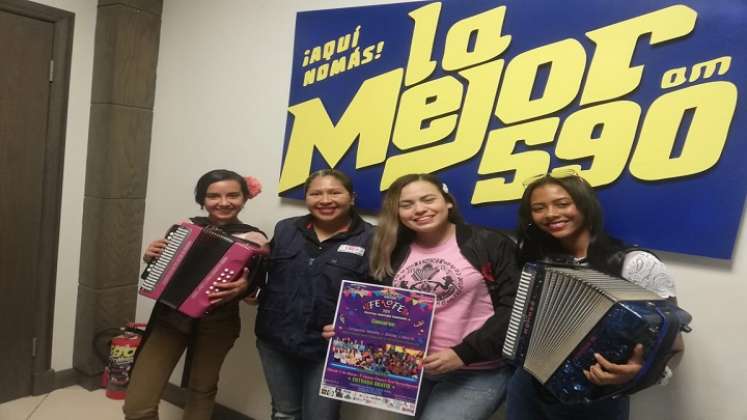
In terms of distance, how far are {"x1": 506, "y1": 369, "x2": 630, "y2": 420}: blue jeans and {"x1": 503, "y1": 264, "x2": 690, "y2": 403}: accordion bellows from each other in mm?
154

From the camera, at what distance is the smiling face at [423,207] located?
165cm

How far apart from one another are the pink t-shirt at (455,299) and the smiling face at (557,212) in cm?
27

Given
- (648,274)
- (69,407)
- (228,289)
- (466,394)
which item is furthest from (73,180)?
(648,274)

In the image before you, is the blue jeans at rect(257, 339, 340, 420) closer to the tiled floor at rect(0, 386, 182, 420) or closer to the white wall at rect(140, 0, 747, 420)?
→ the white wall at rect(140, 0, 747, 420)

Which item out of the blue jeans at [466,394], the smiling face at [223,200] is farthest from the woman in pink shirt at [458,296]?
the smiling face at [223,200]

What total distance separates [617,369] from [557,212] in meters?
0.47

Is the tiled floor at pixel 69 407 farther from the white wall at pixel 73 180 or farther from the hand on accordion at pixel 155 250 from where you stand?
the hand on accordion at pixel 155 250

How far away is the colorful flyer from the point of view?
5.24ft

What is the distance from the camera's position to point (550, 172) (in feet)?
5.72

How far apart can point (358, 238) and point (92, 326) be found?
72.4 inches

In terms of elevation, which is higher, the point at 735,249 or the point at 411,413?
the point at 735,249

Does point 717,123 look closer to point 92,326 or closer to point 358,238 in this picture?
point 358,238

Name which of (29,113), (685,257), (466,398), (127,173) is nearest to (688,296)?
(685,257)

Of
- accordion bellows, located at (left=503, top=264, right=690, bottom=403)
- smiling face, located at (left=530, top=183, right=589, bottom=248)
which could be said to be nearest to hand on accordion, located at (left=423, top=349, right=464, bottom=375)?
accordion bellows, located at (left=503, top=264, right=690, bottom=403)
